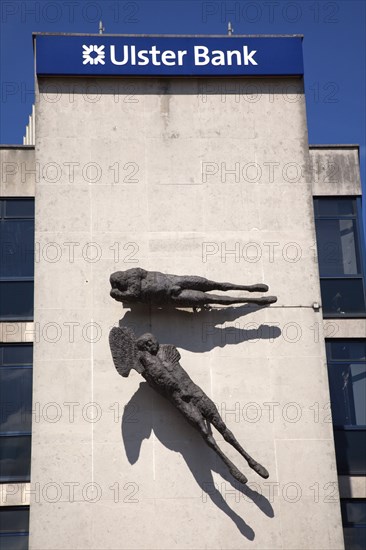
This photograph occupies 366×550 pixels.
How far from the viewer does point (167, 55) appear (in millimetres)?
22031

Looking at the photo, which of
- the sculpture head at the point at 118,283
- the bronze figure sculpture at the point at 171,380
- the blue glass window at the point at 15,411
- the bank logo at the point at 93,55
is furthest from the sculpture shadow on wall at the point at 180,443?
the bank logo at the point at 93,55

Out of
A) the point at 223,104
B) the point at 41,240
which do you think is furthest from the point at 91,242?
the point at 223,104

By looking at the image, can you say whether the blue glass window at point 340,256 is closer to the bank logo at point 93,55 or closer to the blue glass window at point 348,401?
the blue glass window at point 348,401

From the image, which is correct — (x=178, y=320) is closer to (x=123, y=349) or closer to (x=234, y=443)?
(x=123, y=349)

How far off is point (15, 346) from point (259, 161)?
6493 millimetres

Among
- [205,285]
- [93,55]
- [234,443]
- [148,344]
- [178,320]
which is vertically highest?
[93,55]

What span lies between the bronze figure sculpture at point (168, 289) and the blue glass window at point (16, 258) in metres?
2.63

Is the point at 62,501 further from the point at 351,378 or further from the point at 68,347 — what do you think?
the point at 351,378

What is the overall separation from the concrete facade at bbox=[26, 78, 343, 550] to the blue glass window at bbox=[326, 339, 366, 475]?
1437mm

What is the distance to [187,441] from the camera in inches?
776

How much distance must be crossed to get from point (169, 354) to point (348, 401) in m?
4.44

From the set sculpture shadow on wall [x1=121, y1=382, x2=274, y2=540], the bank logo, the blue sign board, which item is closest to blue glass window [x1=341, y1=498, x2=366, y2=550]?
sculpture shadow on wall [x1=121, y1=382, x2=274, y2=540]

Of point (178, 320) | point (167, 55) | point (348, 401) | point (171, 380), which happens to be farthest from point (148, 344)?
point (167, 55)

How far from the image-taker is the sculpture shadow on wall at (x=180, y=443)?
19.4 meters
